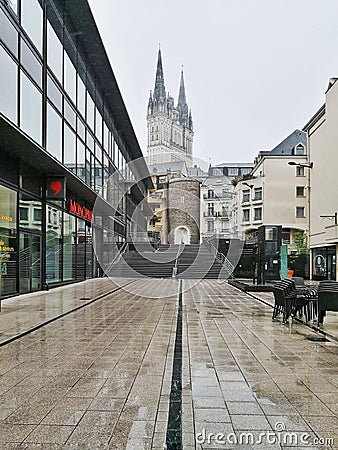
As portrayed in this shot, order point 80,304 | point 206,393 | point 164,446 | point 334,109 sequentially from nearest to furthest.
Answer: point 164,446 < point 206,393 < point 80,304 < point 334,109

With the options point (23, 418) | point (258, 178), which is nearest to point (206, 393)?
point (23, 418)

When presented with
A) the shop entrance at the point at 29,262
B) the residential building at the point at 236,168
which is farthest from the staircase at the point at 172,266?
the residential building at the point at 236,168

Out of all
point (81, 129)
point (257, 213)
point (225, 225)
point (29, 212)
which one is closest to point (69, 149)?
point (81, 129)

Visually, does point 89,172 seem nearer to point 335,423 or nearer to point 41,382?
point 41,382

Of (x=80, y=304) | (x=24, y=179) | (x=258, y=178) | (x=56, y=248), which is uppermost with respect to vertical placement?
(x=258, y=178)

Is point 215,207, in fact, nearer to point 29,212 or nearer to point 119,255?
point 119,255

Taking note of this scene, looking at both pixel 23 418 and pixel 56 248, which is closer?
pixel 23 418

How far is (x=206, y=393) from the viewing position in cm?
542

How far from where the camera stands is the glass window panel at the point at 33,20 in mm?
14578

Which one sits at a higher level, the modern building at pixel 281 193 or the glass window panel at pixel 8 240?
the modern building at pixel 281 193

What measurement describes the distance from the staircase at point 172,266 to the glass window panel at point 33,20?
1664 centimetres

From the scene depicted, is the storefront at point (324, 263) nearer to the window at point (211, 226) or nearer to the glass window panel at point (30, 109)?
the window at point (211, 226)

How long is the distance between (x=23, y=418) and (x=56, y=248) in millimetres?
16373

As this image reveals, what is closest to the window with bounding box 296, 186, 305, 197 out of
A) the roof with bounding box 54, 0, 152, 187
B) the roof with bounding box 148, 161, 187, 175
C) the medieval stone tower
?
the roof with bounding box 148, 161, 187, 175
